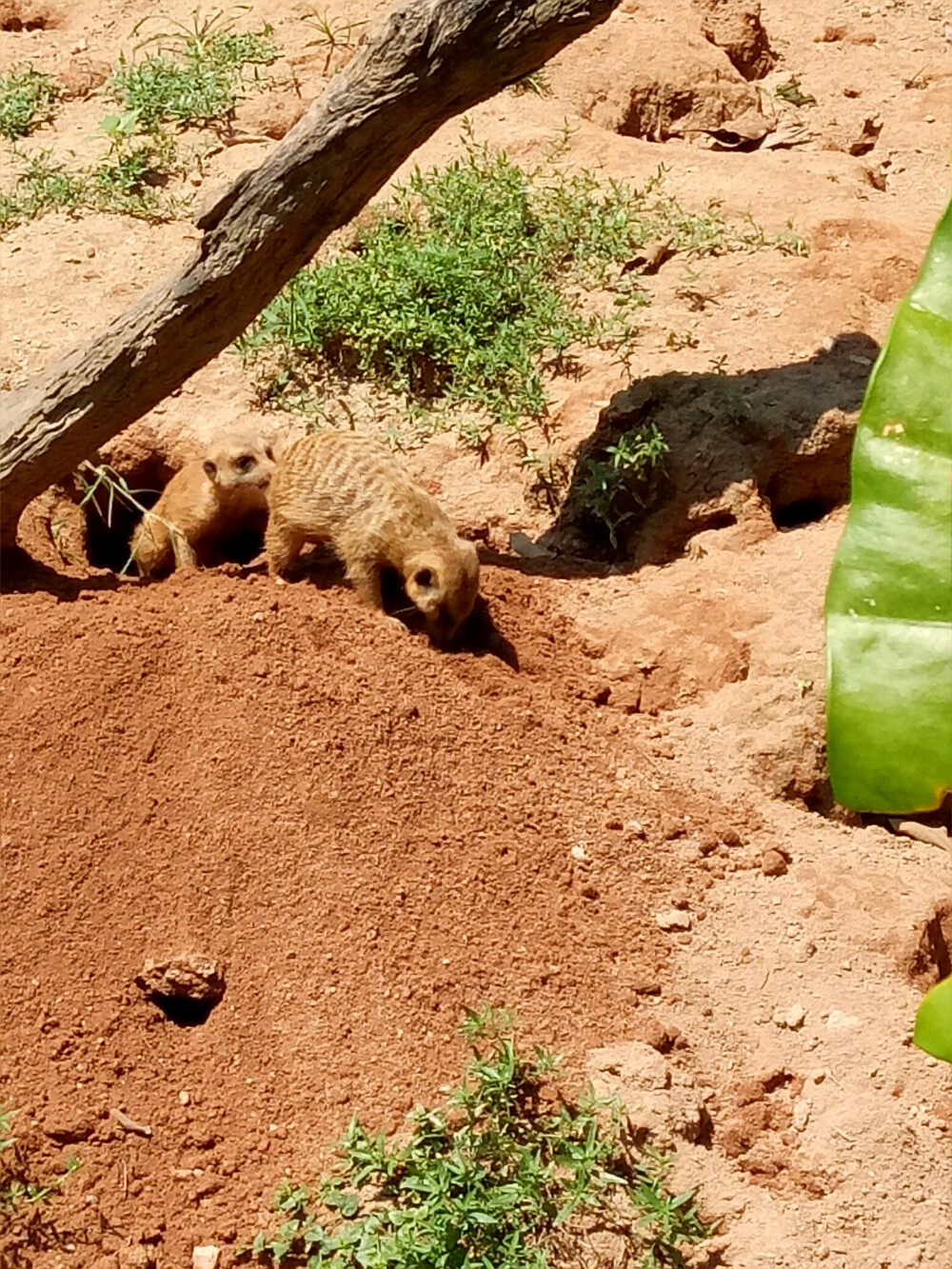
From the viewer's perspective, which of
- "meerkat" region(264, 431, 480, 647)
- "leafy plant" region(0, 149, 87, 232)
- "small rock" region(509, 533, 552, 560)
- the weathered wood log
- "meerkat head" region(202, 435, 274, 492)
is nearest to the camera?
the weathered wood log

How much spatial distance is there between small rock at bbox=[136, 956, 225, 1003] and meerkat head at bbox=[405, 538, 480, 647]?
50.2 inches

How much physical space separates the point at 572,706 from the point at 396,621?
1.77 ft

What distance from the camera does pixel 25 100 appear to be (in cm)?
663

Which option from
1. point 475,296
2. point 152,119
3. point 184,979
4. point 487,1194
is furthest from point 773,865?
point 152,119

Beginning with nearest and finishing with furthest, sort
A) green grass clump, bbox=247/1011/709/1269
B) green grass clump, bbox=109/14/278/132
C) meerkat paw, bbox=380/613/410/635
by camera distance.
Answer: green grass clump, bbox=247/1011/709/1269 → meerkat paw, bbox=380/613/410/635 → green grass clump, bbox=109/14/278/132

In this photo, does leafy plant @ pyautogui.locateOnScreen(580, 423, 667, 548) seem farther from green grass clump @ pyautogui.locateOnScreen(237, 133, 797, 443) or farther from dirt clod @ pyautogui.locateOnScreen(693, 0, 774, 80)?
dirt clod @ pyautogui.locateOnScreen(693, 0, 774, 80)

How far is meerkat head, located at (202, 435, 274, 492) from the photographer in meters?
4.55

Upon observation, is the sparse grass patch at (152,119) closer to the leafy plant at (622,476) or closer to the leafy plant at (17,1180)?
the leafy plant at (622,476)

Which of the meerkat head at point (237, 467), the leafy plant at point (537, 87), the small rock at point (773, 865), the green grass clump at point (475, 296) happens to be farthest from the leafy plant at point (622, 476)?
the leafy plant at point (537, 87)

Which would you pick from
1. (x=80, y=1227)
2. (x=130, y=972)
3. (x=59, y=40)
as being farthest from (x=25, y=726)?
(x=59, y=40)

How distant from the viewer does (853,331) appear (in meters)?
5.05

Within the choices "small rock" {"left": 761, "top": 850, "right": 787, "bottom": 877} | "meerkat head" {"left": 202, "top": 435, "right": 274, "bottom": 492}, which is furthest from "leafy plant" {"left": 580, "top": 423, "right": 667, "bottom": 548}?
"small rock" {"left": 761, "top": 850, "right": 787, "bottom": 877}

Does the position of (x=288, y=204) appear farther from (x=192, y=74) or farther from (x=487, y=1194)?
(x=192, y=74)

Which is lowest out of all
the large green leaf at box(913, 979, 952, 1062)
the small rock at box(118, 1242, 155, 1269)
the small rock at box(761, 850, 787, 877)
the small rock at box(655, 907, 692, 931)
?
the small rock at box(118, 1242, 155, 1269)
